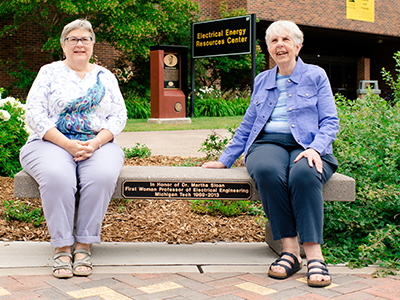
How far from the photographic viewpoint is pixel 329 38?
2880 cm

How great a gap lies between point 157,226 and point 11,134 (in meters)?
1.86

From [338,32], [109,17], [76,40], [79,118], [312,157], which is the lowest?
[312,157]

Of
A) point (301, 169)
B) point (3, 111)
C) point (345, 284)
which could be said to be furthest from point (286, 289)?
point (3, 111)

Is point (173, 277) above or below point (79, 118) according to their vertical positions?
below

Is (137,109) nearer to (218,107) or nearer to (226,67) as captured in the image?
(218,107)

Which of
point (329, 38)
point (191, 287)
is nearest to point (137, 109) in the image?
point (191, 287)

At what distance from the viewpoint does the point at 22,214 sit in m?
3.91

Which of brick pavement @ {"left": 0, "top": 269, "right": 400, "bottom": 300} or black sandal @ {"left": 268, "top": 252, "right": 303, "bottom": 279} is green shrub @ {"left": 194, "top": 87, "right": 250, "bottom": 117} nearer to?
black sandal @ {"left": 268, "top": 252, "right": 303, "bottom": 279}

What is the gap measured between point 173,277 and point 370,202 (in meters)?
1.58

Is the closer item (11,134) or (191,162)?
(11,134)

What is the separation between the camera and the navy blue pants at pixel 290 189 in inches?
112

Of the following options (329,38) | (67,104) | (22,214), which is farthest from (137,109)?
(329,38)

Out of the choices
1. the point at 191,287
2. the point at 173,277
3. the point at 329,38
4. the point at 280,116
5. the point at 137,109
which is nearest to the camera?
the point at 191,287

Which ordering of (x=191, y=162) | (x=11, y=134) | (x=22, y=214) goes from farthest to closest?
1. (x=191, y=162)
2. (x=11, y=134)
3. (x=22, y=214)
